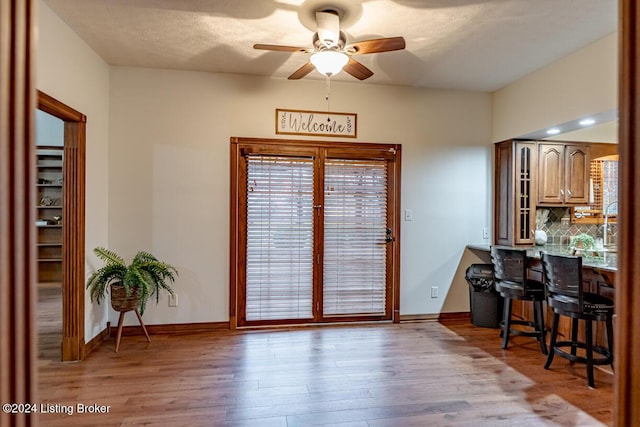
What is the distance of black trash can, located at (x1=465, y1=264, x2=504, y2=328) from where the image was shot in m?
3.95

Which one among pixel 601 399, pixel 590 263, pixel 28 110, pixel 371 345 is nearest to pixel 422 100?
pixel 590 263

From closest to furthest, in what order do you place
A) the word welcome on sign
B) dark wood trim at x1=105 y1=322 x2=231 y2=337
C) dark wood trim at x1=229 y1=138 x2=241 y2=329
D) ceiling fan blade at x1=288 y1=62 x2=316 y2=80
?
ceiling fan blade at x1=288 y1=62 x2=316 y2=80 → dark wood trim at x1=105 y1=322 x2=231 y2=337 → dark wood trim at x1=229 y1=138 x2=241 y2=329 → the word welcome on sign

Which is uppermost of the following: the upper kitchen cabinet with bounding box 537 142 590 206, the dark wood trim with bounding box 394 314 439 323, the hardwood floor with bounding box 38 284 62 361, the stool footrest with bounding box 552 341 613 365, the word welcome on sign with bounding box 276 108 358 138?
the word welcome on sign with bounding box 276 108 358 138

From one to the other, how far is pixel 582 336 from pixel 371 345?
1926 mm

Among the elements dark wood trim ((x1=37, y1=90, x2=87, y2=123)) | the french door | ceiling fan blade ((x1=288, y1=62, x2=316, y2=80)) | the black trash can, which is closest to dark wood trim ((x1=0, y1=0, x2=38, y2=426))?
ceiling fan blade ((x1=288, y1=62, x2=316, y2=80))

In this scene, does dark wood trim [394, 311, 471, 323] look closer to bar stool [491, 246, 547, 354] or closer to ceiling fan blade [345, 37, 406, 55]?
bar stool [491, 246, 547, 354]

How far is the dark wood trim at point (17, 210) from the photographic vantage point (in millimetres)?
524

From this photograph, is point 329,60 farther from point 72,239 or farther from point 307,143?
point 72,239

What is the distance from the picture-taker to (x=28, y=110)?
580 millimetres

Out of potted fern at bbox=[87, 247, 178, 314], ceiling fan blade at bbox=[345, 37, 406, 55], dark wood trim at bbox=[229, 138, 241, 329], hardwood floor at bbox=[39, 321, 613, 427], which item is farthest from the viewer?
dark wood trim at bbox=[229, 138, 241, 329]

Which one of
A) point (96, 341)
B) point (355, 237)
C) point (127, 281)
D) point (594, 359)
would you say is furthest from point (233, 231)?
point (594, 359)

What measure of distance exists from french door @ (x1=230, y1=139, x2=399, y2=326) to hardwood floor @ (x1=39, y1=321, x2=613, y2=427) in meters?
0.45

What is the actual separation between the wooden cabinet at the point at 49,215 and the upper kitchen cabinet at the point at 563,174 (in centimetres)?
764

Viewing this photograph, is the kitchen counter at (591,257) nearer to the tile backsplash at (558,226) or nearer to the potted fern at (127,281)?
the tile backsplash at (558,226)
